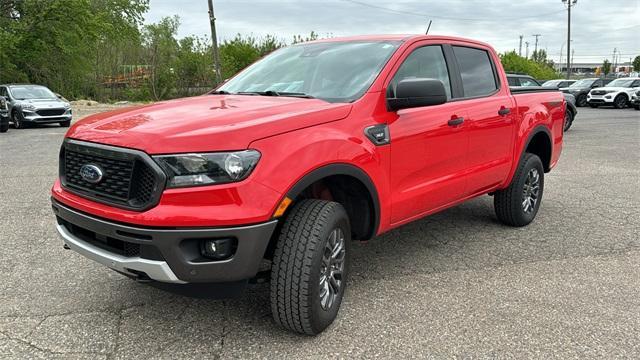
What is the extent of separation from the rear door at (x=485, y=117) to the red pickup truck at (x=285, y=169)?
0.03 m

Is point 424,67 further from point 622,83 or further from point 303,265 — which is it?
point 622,83

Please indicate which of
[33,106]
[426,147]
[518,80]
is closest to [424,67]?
[426,147]

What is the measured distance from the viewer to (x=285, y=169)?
8.90ft

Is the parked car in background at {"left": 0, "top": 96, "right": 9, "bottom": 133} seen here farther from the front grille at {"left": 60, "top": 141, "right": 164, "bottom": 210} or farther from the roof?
the front grille at {"left": 60, "top": 141, "right": 164, "bottom": 210}

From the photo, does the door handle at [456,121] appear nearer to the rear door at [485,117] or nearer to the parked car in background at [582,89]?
the rear door at [485,117]

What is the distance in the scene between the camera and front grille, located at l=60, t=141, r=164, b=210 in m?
2.56

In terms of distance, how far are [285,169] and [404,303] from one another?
1.38 metres

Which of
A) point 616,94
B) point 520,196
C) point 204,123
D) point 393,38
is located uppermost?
point 393,38

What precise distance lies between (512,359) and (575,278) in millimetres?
1436

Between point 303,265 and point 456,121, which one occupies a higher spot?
point 456,121

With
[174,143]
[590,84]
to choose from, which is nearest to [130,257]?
[174,143]

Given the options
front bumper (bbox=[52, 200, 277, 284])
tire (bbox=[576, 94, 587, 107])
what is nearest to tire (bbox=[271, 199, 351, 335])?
front bumper (bbox=[52, 200, 277, 284])

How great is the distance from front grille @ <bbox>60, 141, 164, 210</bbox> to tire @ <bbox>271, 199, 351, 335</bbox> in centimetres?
72

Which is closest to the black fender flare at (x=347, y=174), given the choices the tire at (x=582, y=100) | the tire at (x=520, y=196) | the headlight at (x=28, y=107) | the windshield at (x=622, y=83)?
the tire at (x=520, y=196)
